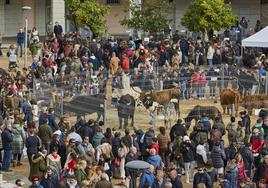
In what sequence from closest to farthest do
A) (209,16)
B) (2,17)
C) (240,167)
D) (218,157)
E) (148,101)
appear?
(240,167) < (218,157) < (148,101) < (209,16) < (2,17)

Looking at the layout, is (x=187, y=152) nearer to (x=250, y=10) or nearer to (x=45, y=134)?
(x=45, y=134)

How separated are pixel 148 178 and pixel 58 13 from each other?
112 feet

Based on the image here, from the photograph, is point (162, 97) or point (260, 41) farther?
point (162, 97)

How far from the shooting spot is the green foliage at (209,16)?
4981cm

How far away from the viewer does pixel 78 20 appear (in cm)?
4978

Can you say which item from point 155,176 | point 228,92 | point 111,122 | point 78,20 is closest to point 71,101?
point 111,122

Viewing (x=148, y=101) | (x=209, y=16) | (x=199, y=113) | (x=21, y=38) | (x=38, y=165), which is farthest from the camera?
(x=209, y=16)

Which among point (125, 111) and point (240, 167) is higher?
point (125, 111)

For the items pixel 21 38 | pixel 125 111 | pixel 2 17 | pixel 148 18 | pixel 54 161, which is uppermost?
pixel 148 18

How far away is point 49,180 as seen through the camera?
23297mm

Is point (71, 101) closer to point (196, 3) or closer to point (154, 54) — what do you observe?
point (154, 54)

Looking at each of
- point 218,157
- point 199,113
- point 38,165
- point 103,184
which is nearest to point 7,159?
point 38,165

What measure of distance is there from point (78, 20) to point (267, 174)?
1045 inches

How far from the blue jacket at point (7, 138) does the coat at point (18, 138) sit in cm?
42
